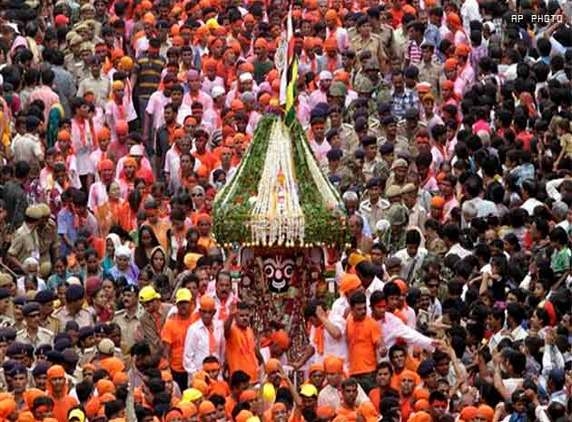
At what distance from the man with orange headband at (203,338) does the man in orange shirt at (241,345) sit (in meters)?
0.11

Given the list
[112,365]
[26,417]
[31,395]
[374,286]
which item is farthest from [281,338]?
[26,417]

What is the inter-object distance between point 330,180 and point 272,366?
5.17 metres

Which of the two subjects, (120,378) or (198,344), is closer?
(120,378)

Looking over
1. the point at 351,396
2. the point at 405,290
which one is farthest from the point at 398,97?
the point at 351,396

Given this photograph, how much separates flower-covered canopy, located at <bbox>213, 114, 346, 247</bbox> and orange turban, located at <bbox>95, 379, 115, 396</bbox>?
→ 2048mm

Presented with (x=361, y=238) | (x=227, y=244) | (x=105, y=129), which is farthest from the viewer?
(x=105, y=129)

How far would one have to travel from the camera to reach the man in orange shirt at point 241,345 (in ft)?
106

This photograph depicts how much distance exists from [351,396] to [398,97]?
9076 mm

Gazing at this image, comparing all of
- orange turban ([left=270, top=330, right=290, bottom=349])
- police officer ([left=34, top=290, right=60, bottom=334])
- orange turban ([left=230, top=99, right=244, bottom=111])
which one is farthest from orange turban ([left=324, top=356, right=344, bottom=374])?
orange turban ([left=230, top=99, right=244, bottom=111])

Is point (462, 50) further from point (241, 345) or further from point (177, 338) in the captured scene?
point (241, 345)

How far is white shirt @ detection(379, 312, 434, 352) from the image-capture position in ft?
→ 107

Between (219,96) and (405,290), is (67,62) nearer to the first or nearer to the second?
(219,96)

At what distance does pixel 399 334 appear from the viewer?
3256 cm

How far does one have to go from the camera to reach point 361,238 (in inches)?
1395
